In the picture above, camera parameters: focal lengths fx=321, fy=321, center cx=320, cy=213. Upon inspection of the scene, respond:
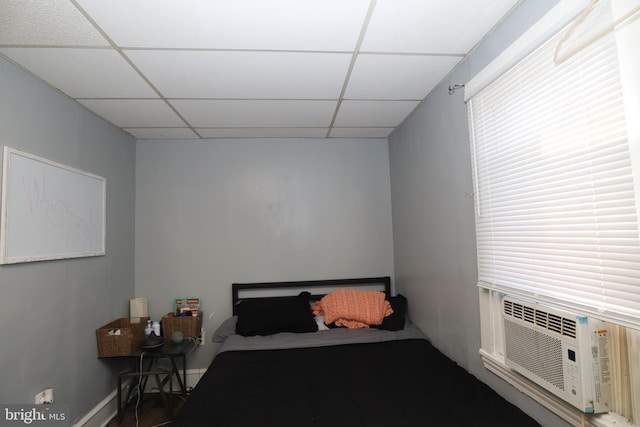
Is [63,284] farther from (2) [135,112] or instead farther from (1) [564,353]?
(1) [564,353]

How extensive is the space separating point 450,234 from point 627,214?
112cm

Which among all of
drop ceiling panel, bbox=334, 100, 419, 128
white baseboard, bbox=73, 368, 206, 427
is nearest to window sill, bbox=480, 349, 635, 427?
drop ceiling panel, bbox=334, 100, 419, 128

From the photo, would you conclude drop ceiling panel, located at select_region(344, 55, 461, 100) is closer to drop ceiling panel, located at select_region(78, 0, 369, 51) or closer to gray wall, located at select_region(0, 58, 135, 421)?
drop ceiling panel, located at select_region(78, 0, 369, 51)

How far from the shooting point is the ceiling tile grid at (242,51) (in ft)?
4.57

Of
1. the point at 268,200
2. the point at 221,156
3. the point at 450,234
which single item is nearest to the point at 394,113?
the point at 450,234

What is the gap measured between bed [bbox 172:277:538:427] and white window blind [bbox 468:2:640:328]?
0.62m

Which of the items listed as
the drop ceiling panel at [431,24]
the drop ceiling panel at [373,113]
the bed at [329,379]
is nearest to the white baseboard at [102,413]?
the bed at [329,379]

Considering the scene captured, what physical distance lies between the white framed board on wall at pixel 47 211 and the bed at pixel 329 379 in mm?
1232

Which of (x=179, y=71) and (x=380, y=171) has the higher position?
→ (x=179, y=71)

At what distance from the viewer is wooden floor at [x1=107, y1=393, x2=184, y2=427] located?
2.50 m

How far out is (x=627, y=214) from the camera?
1.01 m

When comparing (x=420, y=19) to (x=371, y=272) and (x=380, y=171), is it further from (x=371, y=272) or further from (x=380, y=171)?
(x=371, y=272)

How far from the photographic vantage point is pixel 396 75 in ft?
6.56

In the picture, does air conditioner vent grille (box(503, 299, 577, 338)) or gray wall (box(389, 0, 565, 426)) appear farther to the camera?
gray wall (box(389, 0, 565, 426))
